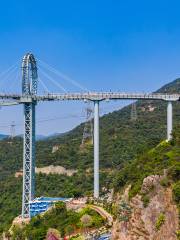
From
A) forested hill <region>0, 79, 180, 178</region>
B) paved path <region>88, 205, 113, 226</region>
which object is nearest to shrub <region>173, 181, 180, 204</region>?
paved path <region>88, 205, 113, 226</region>

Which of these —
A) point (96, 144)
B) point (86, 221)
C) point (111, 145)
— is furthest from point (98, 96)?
point (111, 145)

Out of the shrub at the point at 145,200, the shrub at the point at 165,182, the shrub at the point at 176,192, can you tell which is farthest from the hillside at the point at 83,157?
the shrub at the point at 176,192

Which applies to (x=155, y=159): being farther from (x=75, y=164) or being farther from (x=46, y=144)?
(x=46, y=144)

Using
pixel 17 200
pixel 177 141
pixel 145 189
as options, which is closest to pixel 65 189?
pixel 17 200

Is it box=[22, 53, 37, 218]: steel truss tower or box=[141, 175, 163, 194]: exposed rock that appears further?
box=[22, 53, 37, 218]: steel truss tower

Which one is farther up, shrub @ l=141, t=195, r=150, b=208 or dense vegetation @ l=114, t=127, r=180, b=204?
dense vegetation @ l=114, t=127, r=180, b=204

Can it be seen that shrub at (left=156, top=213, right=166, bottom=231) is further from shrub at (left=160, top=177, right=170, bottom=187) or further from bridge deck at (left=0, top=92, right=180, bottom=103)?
bridge deck at (left=0, top=92, right=180, bottom=103)

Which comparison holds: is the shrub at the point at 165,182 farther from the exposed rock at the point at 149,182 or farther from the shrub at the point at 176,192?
the shrub at the point at 176,192
